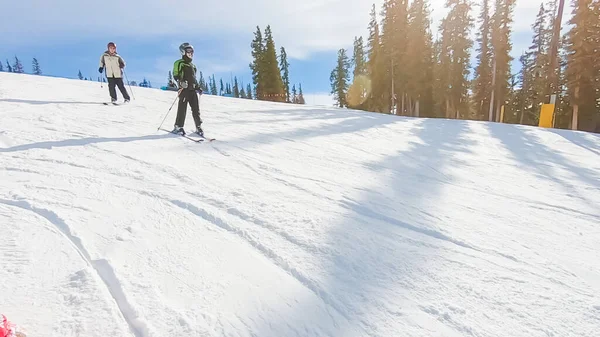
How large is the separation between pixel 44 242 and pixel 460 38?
A: 1331 inches

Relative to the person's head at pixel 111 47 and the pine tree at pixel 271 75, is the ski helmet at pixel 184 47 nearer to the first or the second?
the person's head at pixel 111 47

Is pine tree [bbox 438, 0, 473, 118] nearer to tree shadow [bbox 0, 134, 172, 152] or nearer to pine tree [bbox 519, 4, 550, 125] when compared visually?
pine tree [bbox 519, 4, 550, 125]

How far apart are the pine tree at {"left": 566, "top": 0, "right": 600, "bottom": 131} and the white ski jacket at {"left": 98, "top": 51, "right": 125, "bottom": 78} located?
81.0 ft

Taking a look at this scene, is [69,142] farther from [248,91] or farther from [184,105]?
[248,91]

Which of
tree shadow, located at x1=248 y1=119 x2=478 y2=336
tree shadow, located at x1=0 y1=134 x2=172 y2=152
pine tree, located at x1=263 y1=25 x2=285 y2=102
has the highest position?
pine tree, located at x1=263 y1=25 x2=285 y2=102

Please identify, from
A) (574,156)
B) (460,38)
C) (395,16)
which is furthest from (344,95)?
(574,156)

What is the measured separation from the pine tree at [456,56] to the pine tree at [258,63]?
19845 mm

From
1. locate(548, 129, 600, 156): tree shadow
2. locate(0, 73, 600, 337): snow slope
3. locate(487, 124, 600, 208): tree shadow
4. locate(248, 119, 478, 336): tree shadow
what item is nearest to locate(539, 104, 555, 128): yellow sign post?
locate(548, 129, 600, 156): tree shadow

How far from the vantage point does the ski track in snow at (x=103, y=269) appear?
1.49 meters

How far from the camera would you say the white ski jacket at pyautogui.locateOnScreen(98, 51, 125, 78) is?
30.4ft

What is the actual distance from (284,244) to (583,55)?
2634cm

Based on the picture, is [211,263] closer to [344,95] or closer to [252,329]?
[252,329]

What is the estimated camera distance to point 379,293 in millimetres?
1813

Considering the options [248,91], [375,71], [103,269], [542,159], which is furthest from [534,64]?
[248,91]
